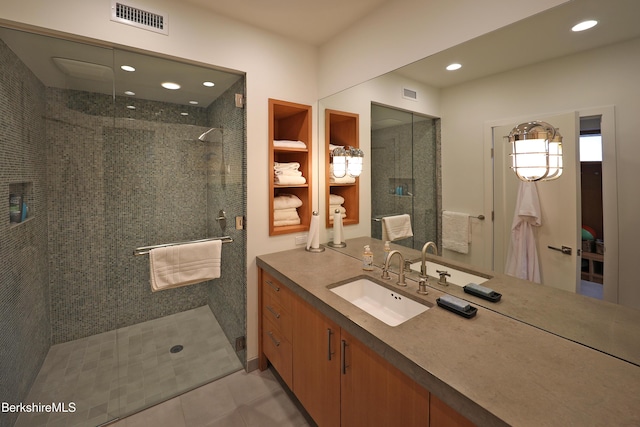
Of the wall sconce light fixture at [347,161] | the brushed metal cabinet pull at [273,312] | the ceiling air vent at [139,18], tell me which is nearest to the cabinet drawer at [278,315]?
the brushed metal cabinet pull at [273,312]

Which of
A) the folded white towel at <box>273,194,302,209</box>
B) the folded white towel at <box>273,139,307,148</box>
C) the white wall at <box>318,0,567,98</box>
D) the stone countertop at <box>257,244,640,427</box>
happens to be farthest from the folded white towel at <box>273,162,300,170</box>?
the stone countertop at <box>257,244,640,427</box>

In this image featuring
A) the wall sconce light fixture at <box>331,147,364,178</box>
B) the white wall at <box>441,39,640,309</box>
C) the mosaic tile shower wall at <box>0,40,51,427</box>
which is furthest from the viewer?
the wall sconce light fixture at <box>331,147,364,178</box>

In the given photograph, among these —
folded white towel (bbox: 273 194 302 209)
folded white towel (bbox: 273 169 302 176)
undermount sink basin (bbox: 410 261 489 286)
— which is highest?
folded white towel (bbox: 273 169 302 176)

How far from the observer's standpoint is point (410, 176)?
1740 millimetres

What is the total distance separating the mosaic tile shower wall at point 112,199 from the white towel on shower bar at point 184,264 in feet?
0.29

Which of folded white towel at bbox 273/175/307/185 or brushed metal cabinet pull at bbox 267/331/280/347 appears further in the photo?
folded white towel at bbox 273/175/307/185

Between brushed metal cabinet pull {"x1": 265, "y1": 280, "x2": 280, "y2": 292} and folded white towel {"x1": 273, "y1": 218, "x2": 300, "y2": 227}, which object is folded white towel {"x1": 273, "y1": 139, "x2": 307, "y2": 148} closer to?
folded white towel {"x1": 273, "y1": 218, "x2": 300, "y2": 227}

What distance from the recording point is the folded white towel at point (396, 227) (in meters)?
1.78

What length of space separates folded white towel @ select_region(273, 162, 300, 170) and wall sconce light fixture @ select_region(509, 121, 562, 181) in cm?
153

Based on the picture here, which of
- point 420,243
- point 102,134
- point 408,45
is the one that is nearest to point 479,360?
point 420,243

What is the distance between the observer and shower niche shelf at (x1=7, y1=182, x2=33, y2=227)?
1.49 metres

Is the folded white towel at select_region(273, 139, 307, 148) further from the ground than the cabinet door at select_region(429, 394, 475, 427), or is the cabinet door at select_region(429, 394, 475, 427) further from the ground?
the folded white towel at select_region(273, 139, 307, 148)

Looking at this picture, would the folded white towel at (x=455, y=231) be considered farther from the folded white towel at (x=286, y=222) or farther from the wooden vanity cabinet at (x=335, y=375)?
the folded white towel at (x=286, y=222)

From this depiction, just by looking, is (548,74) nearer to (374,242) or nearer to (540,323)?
(540,323)
